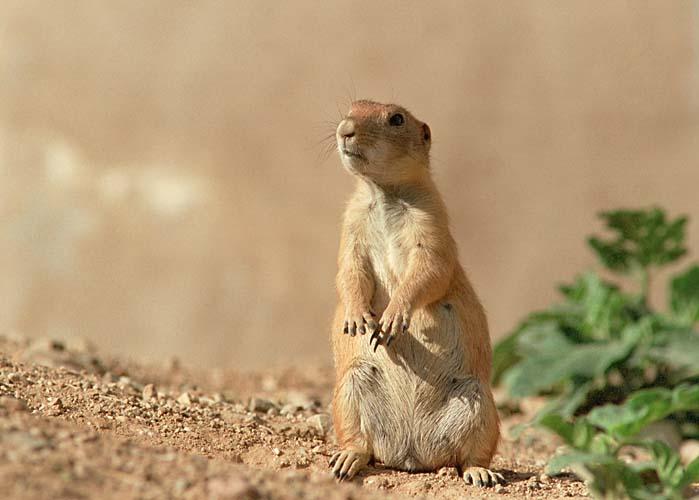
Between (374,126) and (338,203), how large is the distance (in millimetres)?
5701

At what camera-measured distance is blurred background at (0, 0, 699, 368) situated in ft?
38.3

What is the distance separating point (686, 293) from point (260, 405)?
4.12 m

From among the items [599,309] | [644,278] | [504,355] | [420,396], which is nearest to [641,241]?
[644,278]

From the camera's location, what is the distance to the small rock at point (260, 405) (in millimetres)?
6811

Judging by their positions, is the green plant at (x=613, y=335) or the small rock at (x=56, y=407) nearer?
the small rock at (x=56, y=407)

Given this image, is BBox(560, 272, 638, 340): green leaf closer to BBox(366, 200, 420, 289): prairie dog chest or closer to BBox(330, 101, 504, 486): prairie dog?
BBox(330, 101, 504, 486): prairie dog

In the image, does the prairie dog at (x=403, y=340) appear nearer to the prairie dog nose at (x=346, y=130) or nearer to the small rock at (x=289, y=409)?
the prairie dog nose at (x=346, y=130)

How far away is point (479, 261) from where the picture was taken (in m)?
11.7

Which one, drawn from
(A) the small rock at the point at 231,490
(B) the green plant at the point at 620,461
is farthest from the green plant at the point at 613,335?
(A) the small rock at the point at 231,490

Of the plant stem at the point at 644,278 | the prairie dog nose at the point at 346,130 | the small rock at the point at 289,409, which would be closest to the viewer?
the prairie dog nose at the point at 346,130

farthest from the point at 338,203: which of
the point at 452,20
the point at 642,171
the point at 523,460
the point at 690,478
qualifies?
the point at 690,478

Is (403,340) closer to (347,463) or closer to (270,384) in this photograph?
(347,463)

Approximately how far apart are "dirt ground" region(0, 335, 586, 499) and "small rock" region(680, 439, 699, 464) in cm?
103

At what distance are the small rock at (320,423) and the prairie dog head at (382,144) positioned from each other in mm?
1568
